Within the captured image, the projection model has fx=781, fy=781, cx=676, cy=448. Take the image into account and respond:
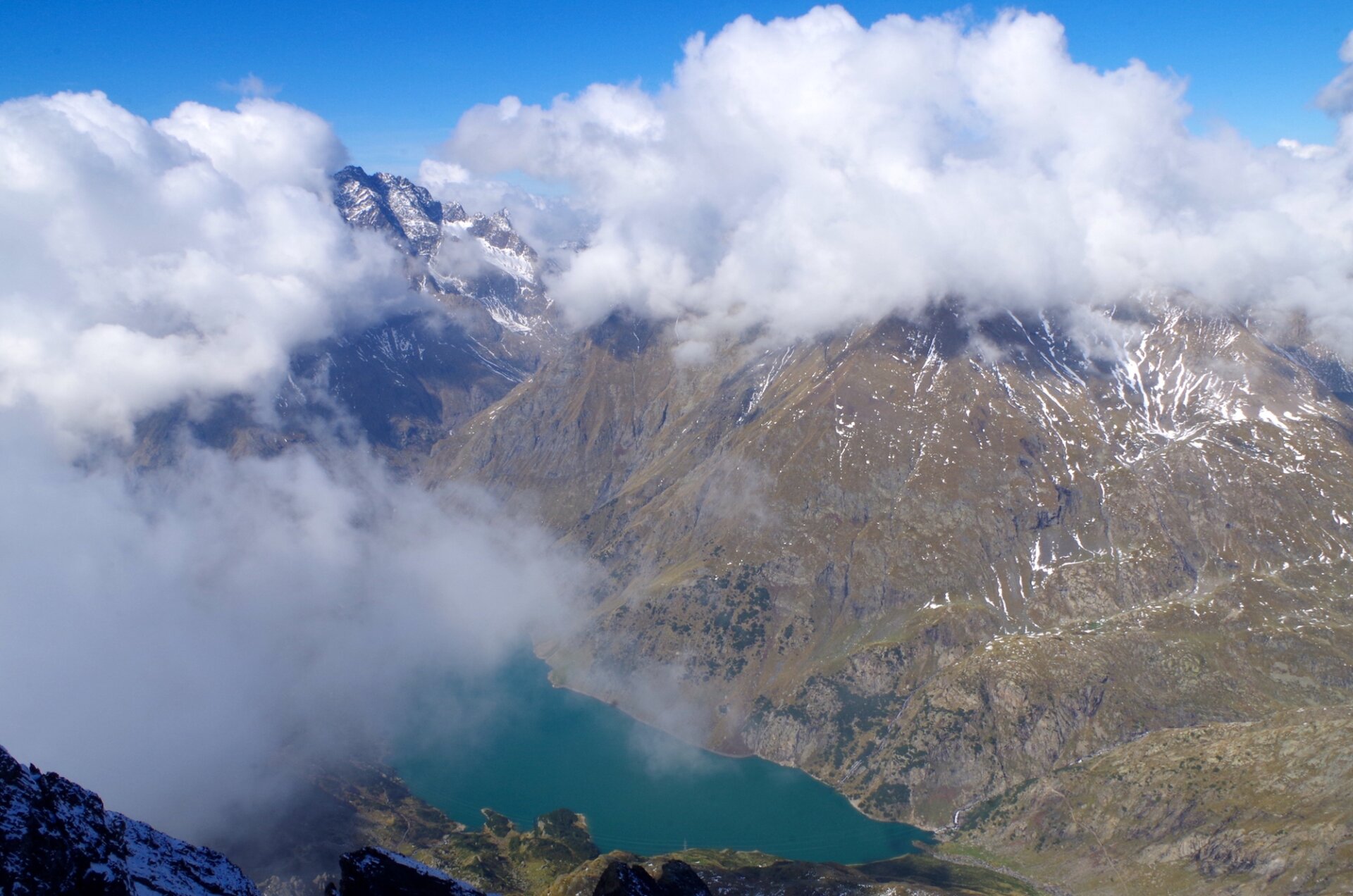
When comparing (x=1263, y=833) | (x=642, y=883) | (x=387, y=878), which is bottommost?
(x=642, y=883)

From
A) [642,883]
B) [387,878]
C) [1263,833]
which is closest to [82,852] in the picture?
[387,878]

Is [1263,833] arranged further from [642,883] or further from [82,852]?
[82,852]

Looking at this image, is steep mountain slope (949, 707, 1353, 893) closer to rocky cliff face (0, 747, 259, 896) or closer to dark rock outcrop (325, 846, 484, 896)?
dark rock outcrop (325, 846, 484, 896)

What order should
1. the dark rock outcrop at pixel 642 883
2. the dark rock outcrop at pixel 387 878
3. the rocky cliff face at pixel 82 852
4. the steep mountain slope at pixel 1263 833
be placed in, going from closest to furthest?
the rocky cliff face at pixel 82 852, the dark rock outcrop at pixel 387 878, the dark rock outcrop at pixel 642 883, the steep mountain slope at pixel 1263 833

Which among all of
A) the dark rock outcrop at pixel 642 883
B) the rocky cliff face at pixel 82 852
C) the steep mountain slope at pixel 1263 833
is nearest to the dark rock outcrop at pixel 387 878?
the rocky cliff face at pixel 82 852

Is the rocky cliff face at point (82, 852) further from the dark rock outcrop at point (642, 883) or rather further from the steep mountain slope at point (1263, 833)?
the steep mountain slope at point (1263, 833)

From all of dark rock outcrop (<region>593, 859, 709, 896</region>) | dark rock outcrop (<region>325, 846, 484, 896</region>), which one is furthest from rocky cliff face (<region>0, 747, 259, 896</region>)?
dark rock outcrop (<region>593, 859, 709, 896</region>)

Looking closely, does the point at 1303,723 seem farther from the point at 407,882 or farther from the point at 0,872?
the point at 0,872

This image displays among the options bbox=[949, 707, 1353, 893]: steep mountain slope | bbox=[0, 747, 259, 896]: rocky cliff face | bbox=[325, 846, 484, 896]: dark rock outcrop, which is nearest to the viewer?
bbox=[0, 747, 259, 896]: rocky cliff face

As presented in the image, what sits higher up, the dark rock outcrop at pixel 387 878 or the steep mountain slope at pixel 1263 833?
the steep mountain slope at pixel 1263 833
